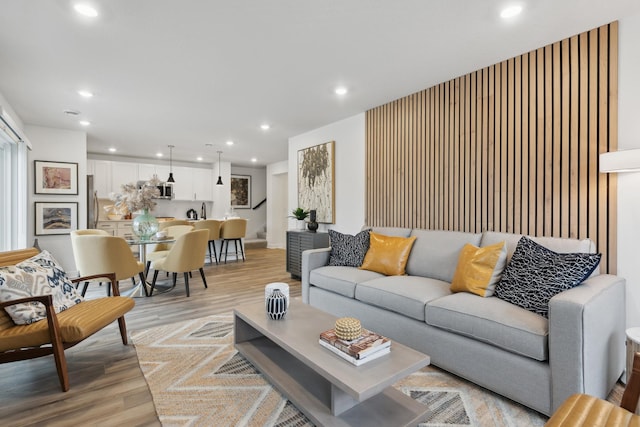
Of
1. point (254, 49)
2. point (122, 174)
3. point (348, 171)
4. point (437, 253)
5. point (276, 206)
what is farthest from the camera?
point (276, 206)

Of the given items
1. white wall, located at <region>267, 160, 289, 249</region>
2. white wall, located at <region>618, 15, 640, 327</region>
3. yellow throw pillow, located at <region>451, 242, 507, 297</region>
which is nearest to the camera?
white wall, located at <region>618, 15, 640, 327</region>

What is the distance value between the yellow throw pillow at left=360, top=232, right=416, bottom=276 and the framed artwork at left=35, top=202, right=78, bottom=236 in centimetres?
494

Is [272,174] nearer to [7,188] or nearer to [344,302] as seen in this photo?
[7,188]

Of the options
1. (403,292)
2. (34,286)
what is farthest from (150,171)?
(403,292)

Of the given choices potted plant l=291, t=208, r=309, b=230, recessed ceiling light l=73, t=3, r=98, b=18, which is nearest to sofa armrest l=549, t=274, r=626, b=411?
recessed ceiling light l=73, t=3, r=98, b=18

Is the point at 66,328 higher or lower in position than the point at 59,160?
lower

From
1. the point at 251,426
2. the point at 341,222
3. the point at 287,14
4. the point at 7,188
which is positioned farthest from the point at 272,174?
the point at 251,426

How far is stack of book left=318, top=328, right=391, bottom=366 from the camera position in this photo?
1.56 metres

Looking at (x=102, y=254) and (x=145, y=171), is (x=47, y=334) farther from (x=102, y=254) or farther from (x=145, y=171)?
(x=145, y=171)

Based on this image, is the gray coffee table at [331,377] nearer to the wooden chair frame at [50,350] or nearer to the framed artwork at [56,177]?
the wooden chair frame at [50,350]

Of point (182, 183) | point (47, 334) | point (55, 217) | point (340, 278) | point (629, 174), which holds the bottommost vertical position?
point (47, 334)

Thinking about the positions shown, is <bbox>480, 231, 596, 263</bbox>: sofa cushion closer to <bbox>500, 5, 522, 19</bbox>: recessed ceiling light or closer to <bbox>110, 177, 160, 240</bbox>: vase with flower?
<bbox>500, 5, 522, 19</bbox>: recessed ceiling light

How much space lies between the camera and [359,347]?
62.5 inches

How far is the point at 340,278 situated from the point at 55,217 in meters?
4.91
